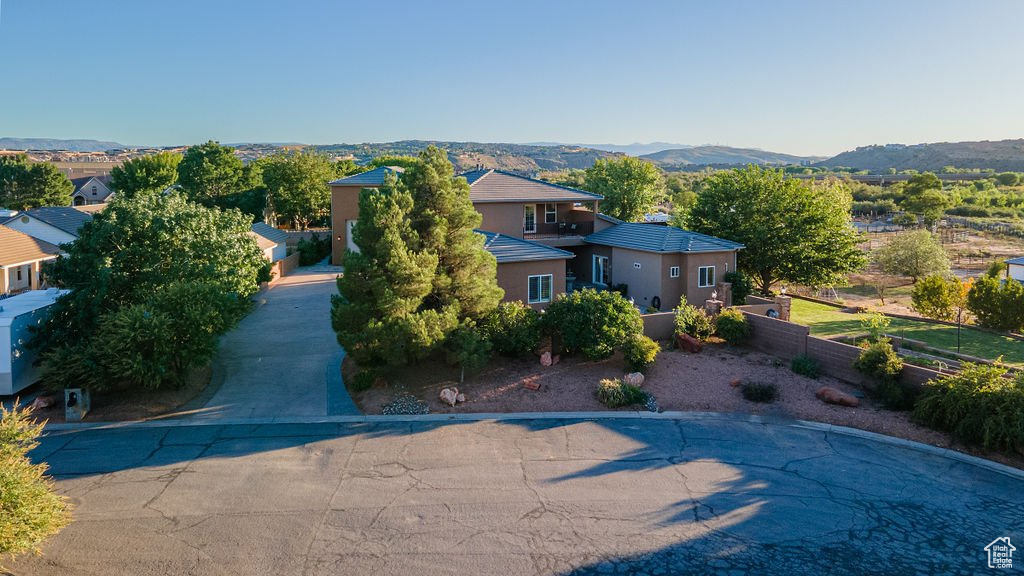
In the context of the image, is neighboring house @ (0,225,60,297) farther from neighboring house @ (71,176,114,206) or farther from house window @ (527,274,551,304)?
neighboring house @ (71,176,114,206)

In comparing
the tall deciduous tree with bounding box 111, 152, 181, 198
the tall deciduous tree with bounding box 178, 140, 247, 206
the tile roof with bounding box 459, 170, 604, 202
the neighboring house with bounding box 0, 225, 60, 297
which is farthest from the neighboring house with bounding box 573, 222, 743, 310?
the tall deciduous tree with bounding box 111, 152, 181, 198

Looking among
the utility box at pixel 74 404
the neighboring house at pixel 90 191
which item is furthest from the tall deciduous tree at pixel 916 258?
the neighboring house at pixel 90 191

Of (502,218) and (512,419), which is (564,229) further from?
(512,419)

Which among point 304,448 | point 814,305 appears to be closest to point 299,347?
point 304,448

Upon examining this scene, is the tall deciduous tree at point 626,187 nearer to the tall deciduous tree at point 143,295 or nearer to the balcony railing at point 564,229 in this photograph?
the balcony railing at point 564,229

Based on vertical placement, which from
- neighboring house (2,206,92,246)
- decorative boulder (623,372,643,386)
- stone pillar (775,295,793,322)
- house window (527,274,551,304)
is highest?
neighboring house (2,206,92,246)

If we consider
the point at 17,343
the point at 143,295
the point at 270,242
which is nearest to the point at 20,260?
the point at 270,242
